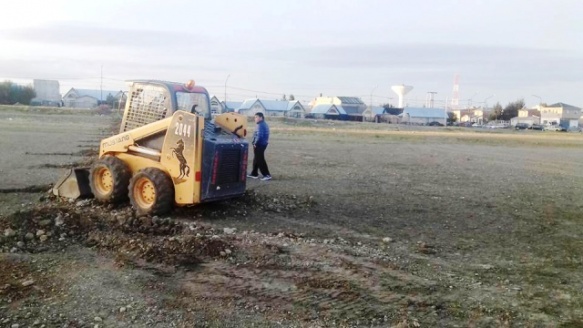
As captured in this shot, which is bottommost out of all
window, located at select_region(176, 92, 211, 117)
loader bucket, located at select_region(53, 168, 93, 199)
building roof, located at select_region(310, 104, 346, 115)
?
loader bucket, located at select_region(53, 168, 93, 199)

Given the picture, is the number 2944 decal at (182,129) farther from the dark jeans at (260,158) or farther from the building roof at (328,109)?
the building roof at (328,109)

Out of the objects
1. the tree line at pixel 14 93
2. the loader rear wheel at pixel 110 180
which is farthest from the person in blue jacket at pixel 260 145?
the tree line at pixel 14 93

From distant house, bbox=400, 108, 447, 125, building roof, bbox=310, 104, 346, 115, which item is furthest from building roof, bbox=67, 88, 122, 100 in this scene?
distant house, bbox=400, 108, 447, 125

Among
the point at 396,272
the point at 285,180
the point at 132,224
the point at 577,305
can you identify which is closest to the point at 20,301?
the point at 132,224

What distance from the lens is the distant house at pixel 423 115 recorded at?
116188mm

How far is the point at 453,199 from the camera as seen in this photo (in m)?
13.6

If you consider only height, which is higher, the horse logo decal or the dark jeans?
the horse logo decal

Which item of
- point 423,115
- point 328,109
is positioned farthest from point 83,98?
point 423,115

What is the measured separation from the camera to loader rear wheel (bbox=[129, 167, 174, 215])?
9398 mm

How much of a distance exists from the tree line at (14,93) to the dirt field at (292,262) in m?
93.5

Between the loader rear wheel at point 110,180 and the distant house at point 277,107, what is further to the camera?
the distant house at point 277,107

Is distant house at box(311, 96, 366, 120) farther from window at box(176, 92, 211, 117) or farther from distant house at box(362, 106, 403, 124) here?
window at box(176, 92, 211, 117)

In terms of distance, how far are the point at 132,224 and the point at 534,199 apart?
1031 cm

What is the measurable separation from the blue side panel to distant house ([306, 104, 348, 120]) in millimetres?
99025
